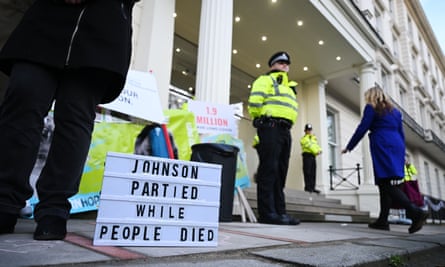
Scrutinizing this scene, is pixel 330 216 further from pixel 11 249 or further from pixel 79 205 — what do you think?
pixel 11 249

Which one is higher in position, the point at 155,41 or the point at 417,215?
the point at 155,41

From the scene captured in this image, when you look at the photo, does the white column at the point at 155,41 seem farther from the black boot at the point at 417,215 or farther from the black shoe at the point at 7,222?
the black boot at the point at 417,215

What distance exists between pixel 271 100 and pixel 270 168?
2.43ft

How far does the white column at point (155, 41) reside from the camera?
14.0ft

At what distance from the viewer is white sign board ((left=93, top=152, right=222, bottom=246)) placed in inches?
48.9

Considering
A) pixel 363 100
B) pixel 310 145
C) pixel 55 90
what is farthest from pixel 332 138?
pixel 55 90

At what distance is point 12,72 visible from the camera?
4.31 ft

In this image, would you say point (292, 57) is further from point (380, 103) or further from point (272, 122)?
point (272, 122)

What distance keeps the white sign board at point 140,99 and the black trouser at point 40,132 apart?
1.52m

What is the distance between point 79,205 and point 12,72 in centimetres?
164

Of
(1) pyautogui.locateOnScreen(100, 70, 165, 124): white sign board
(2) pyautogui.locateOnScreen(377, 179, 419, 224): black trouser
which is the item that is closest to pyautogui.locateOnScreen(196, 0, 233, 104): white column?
(1) pyautogui.locateOnScreen(100, 70, 165, 124): white sign board

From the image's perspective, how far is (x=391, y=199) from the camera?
133 inches

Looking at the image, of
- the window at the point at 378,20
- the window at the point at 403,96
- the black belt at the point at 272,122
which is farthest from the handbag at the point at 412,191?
the window at the point at 403,96

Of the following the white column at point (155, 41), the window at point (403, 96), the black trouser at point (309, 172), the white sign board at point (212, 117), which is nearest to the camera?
the white sign board at point (212, 117)
